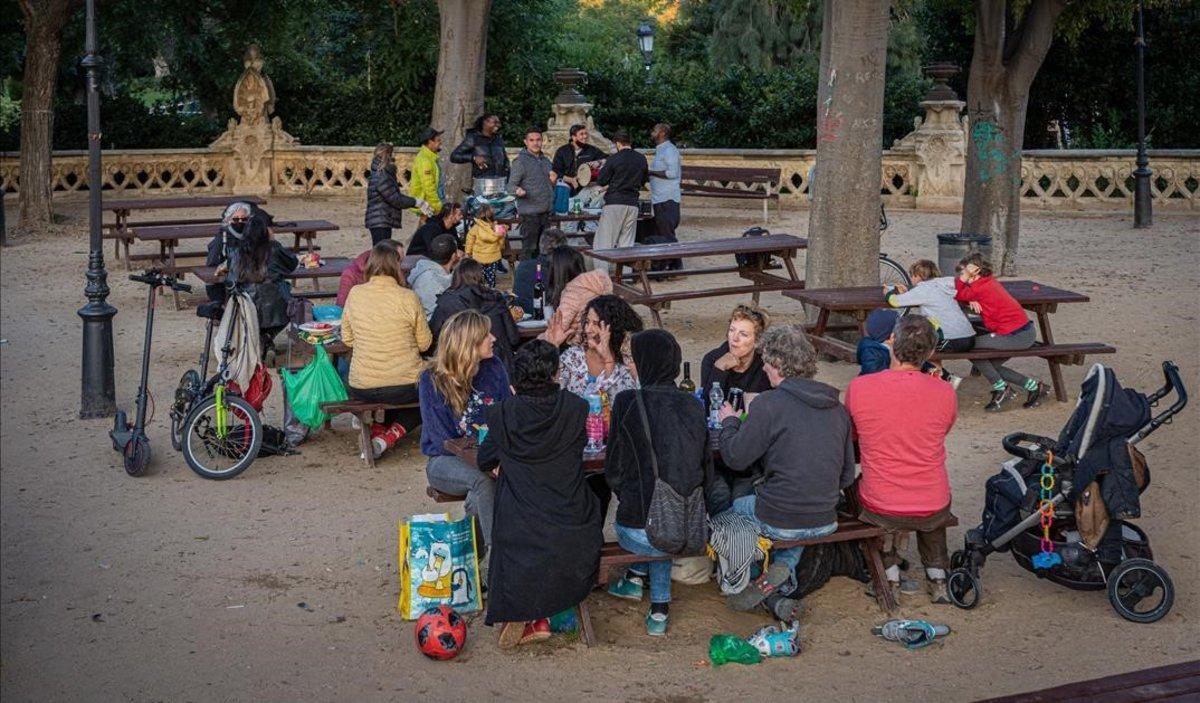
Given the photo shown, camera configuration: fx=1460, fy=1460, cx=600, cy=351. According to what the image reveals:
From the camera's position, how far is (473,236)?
13.9 m

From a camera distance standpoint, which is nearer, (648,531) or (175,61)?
(648,531)

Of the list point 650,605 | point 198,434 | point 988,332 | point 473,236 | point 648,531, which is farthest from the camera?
point 473,236

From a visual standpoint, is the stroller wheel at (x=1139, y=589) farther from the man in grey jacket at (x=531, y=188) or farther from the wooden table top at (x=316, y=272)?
the man in grey jacket at (x=531, y=188)

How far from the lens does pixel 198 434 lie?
9.16m

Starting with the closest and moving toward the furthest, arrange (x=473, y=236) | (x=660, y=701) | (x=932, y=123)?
(x=660, y=701) < (x=473, y=236) < (x=932, y=123)

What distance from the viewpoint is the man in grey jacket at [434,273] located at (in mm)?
11117

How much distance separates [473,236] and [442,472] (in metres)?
6.87

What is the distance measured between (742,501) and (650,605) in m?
0.66

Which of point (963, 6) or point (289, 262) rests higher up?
point (963, 6)

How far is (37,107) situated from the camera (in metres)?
21.9

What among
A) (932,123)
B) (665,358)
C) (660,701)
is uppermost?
(932,123)

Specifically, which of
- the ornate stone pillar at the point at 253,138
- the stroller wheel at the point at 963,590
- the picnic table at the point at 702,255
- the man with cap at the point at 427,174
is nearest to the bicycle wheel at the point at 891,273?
the picnic table at the point at 702,255

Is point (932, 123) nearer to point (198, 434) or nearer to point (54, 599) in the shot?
point (198, 434)

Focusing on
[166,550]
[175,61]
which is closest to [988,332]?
[166,550]
